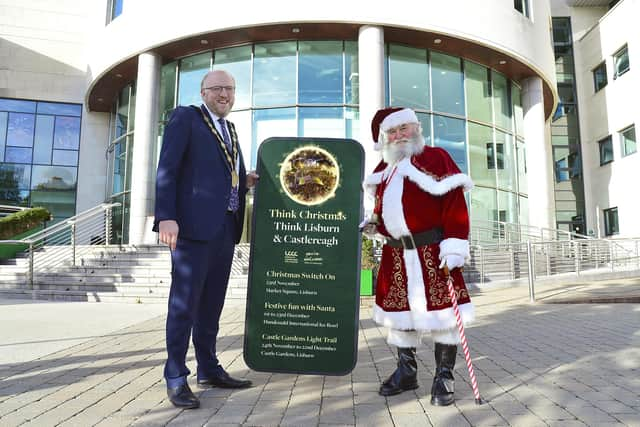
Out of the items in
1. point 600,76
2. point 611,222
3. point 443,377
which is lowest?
point 443,377

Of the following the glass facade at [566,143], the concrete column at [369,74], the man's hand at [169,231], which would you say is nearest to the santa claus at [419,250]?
the man's hand at [169,231]

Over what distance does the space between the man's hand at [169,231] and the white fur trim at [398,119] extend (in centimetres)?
172

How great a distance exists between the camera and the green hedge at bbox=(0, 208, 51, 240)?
1473 cm

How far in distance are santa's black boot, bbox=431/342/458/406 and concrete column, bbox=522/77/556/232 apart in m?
16.4

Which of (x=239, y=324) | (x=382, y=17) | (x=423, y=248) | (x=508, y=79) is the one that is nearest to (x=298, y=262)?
(x=423, y=248)

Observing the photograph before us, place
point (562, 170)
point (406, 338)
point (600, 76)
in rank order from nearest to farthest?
point (406, 338)
point (600, 76)
point (562, 170)

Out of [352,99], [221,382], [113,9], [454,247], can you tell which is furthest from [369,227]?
[113,9]

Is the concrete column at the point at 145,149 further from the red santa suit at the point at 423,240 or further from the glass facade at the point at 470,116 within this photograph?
the red santa suit at the point at 423,240

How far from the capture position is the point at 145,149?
16141 mm

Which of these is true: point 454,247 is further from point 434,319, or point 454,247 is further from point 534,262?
point 534,262

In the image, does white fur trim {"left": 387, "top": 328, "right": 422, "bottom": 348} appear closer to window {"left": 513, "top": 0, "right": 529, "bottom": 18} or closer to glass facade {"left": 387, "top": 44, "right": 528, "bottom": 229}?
glass facade {"left": 387, "top": 44, "right": 528, "bottom": 229}

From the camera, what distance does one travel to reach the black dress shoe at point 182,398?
9.33ft

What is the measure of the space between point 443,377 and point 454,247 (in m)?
0.87

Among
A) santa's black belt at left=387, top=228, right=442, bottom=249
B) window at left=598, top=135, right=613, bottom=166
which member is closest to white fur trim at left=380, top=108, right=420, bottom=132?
santa's black belt at left=387, top=228, right=442, bottom=249
